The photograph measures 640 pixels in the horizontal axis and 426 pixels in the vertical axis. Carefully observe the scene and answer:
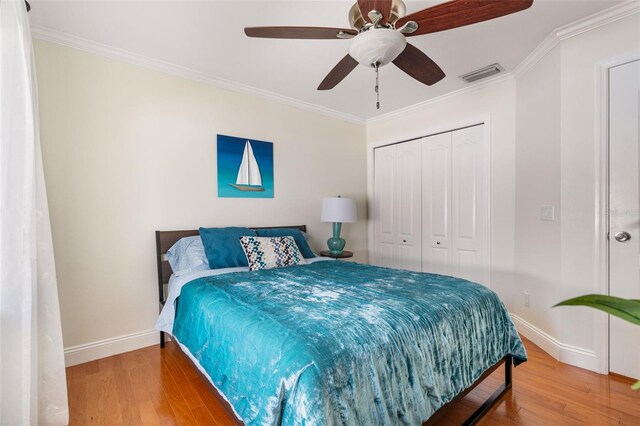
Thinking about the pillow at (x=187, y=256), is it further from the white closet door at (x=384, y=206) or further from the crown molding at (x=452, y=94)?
the crown molding at (x=452, y=94)

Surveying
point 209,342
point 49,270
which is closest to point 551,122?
point 209,342

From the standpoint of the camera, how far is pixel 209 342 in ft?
5.22

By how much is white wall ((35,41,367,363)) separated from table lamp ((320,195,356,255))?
2.50ft

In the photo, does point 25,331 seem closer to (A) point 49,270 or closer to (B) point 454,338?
(A) point 49,270

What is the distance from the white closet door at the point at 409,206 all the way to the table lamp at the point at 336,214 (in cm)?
81

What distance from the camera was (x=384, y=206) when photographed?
4246 mm

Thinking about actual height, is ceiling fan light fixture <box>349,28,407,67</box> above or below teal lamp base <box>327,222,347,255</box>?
above

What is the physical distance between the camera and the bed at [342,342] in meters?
1.07

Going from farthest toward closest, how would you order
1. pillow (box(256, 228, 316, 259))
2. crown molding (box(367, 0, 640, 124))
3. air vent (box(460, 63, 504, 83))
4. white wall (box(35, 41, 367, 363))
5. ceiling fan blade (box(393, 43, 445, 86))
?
pillow (box(256, 228, 316, 259)), air vent (box(460, 63, 504, 83)), white wall (box(35, 41, 367, 363)), crown molding (box(367, 0, 640, 124)), ceiling fan blade (box(393, 43, 445, 86))

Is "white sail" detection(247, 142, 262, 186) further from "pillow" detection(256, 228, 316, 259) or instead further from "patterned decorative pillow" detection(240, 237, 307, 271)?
"patterned decorative pillow" detection(240, 237, 307, 271)

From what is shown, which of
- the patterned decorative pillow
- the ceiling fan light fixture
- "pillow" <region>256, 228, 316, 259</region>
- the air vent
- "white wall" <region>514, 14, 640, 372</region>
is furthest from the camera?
"pillow" <region>256, 228, 316, 259</region>

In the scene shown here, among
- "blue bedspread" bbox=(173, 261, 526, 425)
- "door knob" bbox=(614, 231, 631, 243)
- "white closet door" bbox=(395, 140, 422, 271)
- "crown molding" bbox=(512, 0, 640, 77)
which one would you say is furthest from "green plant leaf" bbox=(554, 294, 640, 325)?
"white closet door" bbox=(395, 140, 422, 271)

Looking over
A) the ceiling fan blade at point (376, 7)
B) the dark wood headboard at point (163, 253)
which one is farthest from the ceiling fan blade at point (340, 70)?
the dark wood headboard at point (163, 253)

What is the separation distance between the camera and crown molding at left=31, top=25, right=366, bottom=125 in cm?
224
